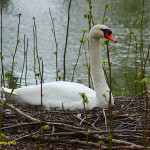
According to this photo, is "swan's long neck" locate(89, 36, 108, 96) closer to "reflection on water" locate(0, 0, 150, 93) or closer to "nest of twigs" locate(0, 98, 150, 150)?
"nest of twigs" locate(0, 98, 150, 150)

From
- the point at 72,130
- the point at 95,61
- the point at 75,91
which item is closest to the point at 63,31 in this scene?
the point at 95,61

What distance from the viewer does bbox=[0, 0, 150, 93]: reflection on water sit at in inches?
365

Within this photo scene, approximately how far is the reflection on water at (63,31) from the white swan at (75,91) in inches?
86.0

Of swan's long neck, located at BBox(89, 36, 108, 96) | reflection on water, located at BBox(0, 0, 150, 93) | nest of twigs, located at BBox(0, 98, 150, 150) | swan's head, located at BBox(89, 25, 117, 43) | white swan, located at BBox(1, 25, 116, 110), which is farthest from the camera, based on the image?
reflection on water, located at BBox(0, 0, 150, 93)

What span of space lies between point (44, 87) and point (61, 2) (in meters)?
15.8

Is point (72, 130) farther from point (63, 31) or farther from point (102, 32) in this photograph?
point (63, 31)

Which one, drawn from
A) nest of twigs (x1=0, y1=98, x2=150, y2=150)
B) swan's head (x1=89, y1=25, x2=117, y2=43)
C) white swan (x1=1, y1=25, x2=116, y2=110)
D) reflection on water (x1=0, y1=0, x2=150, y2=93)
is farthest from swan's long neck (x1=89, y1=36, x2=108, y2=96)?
reflection on water (x1=0, y1=0, x2=150, y2=93)

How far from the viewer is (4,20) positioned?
1493 centimetres

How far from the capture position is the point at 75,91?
4254 mm

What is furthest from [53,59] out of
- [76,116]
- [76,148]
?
[76,148]

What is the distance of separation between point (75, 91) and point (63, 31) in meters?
9.25

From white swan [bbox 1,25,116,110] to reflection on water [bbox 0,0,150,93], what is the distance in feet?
7.17

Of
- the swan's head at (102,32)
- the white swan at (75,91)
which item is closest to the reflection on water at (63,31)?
the white swan at (75,91)

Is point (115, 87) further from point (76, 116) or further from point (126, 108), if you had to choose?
point (76, 116)
